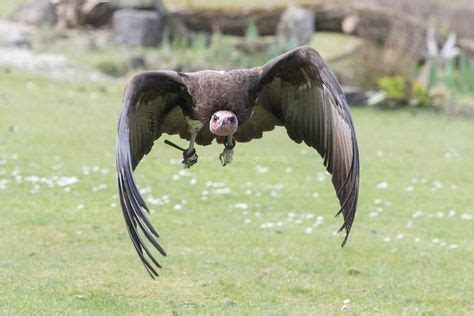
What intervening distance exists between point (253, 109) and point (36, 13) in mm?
16891

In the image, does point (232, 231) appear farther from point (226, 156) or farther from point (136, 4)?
point (136, 4)

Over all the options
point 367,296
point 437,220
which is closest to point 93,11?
point 437,220

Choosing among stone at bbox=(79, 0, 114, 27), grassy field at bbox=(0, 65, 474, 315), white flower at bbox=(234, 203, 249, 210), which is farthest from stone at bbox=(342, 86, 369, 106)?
white flower at bbox=(234, 203, 249, 210)

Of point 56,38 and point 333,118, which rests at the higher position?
point 333,118

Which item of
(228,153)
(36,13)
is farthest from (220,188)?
(36,13)

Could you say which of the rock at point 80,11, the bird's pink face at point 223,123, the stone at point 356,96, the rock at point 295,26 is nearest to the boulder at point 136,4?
the rock at point 80,11

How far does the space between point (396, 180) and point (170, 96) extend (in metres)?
6.33

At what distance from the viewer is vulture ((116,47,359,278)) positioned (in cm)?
628

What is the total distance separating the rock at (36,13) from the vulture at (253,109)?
16.2m

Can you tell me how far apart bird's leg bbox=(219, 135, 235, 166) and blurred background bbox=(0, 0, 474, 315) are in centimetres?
13

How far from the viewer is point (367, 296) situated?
765 cm

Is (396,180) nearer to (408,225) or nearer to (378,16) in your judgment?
(408,225)

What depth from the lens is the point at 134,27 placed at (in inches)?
872

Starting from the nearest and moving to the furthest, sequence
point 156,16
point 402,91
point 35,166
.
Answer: point 35,166 → point 402,91 → point 156,16
